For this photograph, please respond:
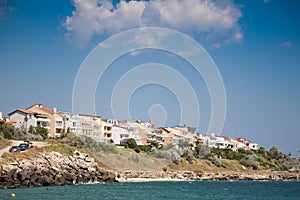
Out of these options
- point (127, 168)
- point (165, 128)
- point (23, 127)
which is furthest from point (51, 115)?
point (165, 128)

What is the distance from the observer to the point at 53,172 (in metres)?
54.7

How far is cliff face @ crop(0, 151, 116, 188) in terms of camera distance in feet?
159

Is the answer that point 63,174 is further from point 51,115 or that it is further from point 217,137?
point 217,137

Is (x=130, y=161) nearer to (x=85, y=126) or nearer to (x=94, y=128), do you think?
(x=94, y=128)

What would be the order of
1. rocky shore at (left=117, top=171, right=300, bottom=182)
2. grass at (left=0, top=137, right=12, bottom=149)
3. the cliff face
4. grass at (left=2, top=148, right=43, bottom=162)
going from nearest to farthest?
the cliff face, grass at (left=2, top=148, right=43, bottom=162), grass at (left=0, top=137, right=12, bottom=149), rocky shore at (left=117, top=171, right=300, bottom=182)

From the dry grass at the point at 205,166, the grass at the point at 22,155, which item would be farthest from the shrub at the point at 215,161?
the grass at the point at 22,155

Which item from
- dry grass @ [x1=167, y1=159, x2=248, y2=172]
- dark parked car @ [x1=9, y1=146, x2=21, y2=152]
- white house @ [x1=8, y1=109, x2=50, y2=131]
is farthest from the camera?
dry grass @ [x1=167, y1=159, x2=248, y2=172]

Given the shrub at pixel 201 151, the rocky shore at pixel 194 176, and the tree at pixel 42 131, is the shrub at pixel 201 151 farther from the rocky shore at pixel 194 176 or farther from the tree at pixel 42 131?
the tree at pixel 42 131

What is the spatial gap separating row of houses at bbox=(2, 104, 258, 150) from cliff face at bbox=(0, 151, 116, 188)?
18.7 metres

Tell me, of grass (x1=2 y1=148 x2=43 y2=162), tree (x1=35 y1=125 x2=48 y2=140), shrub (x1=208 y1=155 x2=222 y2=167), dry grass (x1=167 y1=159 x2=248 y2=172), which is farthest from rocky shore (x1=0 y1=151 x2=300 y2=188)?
shrub (x1=208 y1=155 x2=222 y2=167)

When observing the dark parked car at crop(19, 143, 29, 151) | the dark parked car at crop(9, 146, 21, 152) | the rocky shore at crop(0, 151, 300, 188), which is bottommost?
the rocky shore at crop(0, 151, 300, 188)

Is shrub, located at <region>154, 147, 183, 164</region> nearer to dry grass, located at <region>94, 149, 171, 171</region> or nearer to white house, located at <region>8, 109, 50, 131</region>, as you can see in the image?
dry grass, located at <region>94, 149, 171, 171</region>

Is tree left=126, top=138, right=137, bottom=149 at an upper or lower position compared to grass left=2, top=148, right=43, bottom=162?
upper

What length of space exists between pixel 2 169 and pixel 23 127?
33.0 m
